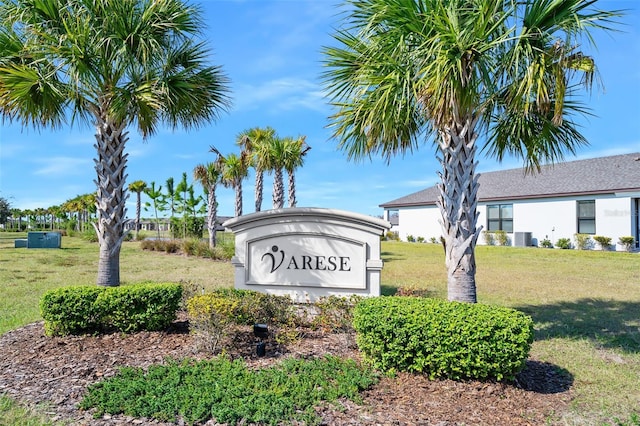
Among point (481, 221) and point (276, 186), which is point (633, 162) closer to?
point (481, 221)

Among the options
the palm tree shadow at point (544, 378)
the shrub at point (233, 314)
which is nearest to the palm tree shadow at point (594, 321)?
the palm tree shadow at point (544, 378)

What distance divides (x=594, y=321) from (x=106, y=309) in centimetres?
905

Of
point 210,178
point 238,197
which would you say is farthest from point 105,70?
point 210,178

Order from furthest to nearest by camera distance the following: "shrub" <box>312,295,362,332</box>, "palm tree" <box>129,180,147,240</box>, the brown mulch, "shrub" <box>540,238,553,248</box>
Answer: "palm tree" <box>129,180,147,240</box>, "shrub" <box>540,238,553,248</box>, "shrub" <box>312,295,362,332</box>, the brown mulch

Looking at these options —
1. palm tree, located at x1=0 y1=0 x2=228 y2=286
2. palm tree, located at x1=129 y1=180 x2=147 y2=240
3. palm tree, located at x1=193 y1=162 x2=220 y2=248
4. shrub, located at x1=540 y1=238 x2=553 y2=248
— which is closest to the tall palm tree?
palm tree, located at x1=193 y1=162 x2=220 y2=248

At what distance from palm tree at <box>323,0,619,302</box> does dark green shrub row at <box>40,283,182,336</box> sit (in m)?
4.29

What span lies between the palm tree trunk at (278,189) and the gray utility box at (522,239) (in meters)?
15.2

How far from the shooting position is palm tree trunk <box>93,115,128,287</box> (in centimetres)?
719

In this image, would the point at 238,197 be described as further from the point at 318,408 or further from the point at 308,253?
the point at 318,408

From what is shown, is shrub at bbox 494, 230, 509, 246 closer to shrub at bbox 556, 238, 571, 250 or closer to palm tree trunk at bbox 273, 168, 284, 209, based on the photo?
shrub at bbox 556, 238, 571, 250

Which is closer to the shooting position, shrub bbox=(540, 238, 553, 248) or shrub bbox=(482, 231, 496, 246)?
shrub bbox=(540, 238, 553, 248)

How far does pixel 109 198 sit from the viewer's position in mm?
7215

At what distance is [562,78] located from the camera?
5.64 meters

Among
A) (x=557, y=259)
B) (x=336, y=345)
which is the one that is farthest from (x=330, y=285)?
(x=557, y=259)
